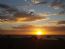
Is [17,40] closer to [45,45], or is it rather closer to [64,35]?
[45,45]

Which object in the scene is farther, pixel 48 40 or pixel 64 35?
pixel 64 35

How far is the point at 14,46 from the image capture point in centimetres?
1598

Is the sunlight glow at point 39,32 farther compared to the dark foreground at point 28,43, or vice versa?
the sunlight glow at point 39,32

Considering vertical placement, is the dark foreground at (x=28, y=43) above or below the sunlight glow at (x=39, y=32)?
below

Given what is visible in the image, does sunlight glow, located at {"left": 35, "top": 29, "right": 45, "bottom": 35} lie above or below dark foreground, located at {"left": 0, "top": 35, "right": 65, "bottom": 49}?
above

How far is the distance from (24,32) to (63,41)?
260 centimetres

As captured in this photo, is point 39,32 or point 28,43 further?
point 39,32

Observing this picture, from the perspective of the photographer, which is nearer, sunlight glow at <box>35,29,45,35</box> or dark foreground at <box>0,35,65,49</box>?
dark foreground at <box>0,35,65,49</box>

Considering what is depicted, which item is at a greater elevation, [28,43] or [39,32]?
[39,32]

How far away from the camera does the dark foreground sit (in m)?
Answer: 15.8

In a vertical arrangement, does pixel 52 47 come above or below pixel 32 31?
below

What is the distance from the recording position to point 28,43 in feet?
52.3

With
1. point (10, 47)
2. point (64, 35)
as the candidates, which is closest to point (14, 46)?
point (10, 47)

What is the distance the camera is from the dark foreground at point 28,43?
51.9ft
